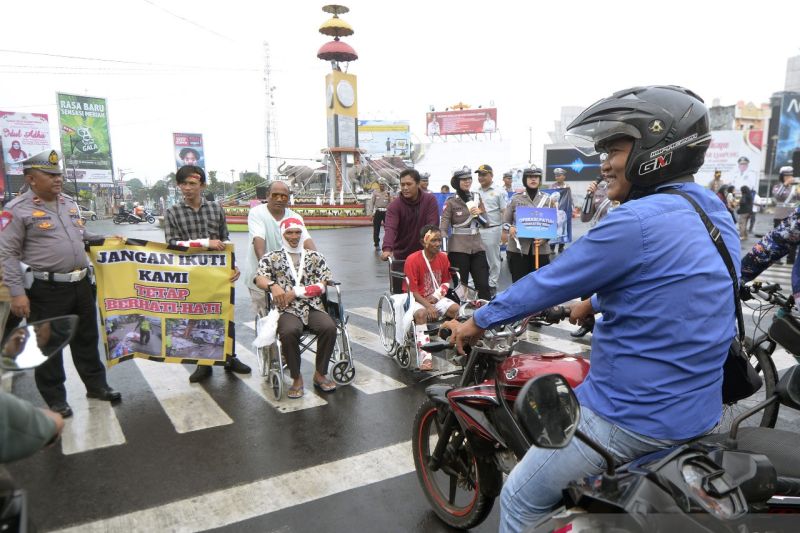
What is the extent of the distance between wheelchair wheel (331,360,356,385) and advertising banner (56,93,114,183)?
49805 mm

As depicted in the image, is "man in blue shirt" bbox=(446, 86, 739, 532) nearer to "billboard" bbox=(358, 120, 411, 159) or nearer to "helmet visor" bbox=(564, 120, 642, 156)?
"helmet visor" bbox=(564, 120, 642, 156)

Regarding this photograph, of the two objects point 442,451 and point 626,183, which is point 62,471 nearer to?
point 442,451

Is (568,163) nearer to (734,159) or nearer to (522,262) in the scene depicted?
(734,159)

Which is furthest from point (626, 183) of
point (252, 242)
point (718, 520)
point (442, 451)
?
point (252, 242)

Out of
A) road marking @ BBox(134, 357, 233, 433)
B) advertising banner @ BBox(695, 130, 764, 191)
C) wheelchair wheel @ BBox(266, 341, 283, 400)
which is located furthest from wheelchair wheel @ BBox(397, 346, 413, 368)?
advertising banner @ BBox(695, 130, 764, 191)

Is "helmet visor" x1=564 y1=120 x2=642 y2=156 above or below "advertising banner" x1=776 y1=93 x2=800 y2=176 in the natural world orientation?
below

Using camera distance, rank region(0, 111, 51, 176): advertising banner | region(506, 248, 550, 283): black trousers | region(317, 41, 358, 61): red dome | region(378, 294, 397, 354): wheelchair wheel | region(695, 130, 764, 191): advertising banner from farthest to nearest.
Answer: region(0, 111, 51, 176): advertising banner → region(317, 41, 358, 61): red dome → region(695, 130, 764, 191): advertising banner → region(506, 248, 550, 283): black trousers → region(378, 294, 397, 354): wheelchair wheel

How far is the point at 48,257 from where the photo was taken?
4203mm

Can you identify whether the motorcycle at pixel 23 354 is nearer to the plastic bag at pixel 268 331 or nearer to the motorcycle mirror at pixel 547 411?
the motorcycle mirror at pixel 547 411

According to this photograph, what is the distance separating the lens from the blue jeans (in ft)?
5.14

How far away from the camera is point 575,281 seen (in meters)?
1.53

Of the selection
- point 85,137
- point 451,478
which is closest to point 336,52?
point 85,137

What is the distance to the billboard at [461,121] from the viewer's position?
6200 centimetres

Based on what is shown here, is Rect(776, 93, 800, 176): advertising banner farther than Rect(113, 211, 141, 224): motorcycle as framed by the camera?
Yes
